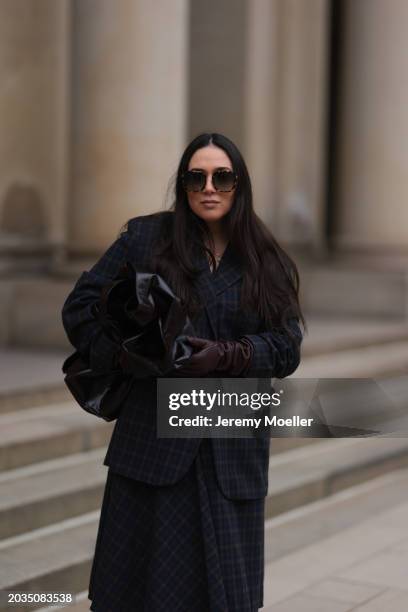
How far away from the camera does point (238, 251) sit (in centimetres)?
319

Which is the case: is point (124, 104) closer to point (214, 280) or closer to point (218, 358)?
point (214, 280)

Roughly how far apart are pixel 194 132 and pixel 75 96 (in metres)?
3.61

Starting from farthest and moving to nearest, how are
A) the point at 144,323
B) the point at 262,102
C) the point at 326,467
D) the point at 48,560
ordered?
the point at 262,102, the point at 326,467, the point at 48,560, the point at 144,323

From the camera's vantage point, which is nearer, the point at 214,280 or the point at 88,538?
the point at 214,280

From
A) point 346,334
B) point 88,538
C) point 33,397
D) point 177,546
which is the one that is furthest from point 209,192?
point 346,334

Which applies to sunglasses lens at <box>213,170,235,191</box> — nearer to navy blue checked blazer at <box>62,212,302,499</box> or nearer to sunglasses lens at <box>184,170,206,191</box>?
sunglasses lens at <box>184,170,206,191</box>

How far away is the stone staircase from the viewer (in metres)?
4.87

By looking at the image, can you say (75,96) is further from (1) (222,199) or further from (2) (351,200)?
(1) (222,199)

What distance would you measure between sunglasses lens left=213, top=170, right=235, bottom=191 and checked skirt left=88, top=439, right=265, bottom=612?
0.75 metres

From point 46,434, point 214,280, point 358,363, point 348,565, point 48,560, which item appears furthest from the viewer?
point 358,363

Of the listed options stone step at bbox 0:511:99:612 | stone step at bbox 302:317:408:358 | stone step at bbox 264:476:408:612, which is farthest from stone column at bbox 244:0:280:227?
stone step at bbox 0:511:99:612

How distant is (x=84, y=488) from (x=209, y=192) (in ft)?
9.24

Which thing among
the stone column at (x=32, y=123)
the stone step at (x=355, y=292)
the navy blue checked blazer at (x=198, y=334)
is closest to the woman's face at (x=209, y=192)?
the navy blue checked blazer at (x=198, y=334)

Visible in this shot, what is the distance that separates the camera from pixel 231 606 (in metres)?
3.11
